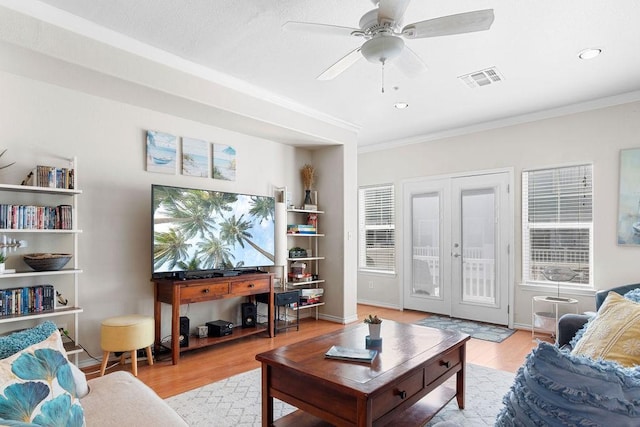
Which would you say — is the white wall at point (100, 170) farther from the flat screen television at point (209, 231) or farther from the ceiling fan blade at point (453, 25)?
the ceiling fan blade at point (453, 25)

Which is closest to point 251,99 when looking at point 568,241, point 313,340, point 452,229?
point 313,340

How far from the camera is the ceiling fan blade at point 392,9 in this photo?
6.43 feet

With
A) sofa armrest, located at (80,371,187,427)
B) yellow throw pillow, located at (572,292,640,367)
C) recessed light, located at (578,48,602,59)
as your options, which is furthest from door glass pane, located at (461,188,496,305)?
sofa armrest, located at (80,371,187,427)

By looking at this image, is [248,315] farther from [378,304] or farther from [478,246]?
[478,246]

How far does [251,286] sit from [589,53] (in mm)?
3749

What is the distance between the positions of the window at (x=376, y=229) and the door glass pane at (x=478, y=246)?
46.7 inches

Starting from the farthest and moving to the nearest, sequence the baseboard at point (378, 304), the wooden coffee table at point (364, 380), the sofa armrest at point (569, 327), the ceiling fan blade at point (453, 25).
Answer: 1. the baseboard at point (378, 304)
2. the sofa armrest at point (569, 327)
3. the ceiling fan blade at point (453, 25)
4. the wooden coffee table at point (364, 380)

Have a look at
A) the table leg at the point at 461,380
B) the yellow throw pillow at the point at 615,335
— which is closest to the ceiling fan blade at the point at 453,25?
the yellow throw pillow at the point at 615,335

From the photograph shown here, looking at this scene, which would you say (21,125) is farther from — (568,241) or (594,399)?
(568,241)

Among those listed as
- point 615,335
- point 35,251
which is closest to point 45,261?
point 35,251

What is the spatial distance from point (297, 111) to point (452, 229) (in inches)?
107

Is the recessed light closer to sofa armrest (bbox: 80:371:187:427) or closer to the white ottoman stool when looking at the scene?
sofa armrest (bbox: 80:371:187:427)

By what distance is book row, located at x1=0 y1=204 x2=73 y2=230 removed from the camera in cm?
269

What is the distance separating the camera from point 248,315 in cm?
428
